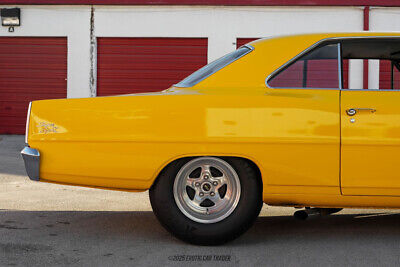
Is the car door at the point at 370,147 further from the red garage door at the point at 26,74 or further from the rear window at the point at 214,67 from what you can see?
the red garage door at the point at 26,74

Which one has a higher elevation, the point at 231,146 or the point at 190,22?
the point at 190,22

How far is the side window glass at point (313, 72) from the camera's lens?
4.85 meters

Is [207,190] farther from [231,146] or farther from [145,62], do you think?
[145,62]

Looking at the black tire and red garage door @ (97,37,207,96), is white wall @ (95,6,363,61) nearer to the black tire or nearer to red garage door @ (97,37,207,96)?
red garage door @ (97,37,207,96)

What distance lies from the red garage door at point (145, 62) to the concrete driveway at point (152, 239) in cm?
899

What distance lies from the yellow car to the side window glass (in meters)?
0.02

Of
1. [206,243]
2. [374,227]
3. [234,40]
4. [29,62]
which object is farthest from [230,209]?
[29,62]

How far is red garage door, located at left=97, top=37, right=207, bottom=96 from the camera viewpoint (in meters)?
15.6

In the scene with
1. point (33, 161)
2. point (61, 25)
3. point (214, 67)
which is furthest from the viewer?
point (61, 25)

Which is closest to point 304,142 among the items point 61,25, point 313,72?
point 313,72

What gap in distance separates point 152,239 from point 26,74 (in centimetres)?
1179

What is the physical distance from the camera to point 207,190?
15.8 feet

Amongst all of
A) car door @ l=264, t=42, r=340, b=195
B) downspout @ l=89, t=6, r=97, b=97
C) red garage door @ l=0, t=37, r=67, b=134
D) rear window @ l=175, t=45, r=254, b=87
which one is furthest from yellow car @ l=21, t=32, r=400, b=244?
red garage door @ l=0, t=37, r=67, b=134

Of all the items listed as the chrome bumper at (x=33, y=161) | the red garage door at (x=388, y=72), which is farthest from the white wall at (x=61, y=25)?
the chrome bumper at (x=33, y=161)
